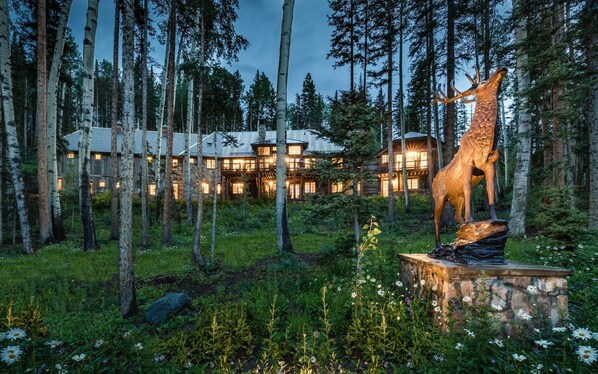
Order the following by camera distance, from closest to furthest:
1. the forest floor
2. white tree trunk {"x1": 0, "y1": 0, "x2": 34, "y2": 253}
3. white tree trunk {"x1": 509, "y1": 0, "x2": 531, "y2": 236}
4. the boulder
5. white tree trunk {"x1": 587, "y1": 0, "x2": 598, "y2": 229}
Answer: the forest floor
the boulder
white tree trunk {"x1": 587, "y1": 0, "x2": 598, "y2": 229}
white tree trunk {"x1": 509, "y1": 0, "x2": 531, "y2": 236}
white tree trunk {"x1": 0, "y1": 0, "x2": 34, "y2": 253}

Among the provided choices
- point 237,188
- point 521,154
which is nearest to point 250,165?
point 237,188

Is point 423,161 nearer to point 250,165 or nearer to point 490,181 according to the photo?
point 250,165

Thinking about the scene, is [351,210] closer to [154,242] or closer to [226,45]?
[226,45]

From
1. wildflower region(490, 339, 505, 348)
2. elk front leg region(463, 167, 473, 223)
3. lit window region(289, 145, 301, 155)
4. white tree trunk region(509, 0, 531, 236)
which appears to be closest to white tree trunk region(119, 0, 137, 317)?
wildflower region(490, 339, 505, 348)

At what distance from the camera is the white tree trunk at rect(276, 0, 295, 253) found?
9684 millimetres

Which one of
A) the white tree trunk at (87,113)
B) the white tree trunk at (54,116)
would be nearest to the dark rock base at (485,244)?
the white tree trunk at (87,113)

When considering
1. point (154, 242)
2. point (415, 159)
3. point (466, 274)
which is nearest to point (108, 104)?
point (154, 242)

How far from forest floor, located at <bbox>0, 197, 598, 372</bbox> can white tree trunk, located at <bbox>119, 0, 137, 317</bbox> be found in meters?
0.47

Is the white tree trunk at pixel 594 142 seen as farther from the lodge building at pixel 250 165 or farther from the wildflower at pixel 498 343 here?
the lodge building at pixel 250 165

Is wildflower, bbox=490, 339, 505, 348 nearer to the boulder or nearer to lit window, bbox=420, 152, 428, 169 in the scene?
the boulder

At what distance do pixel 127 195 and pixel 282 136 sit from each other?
224 inches

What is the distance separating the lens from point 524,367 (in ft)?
9.14

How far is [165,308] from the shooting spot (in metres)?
5.18

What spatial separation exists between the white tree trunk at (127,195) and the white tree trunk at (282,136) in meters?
5.06
